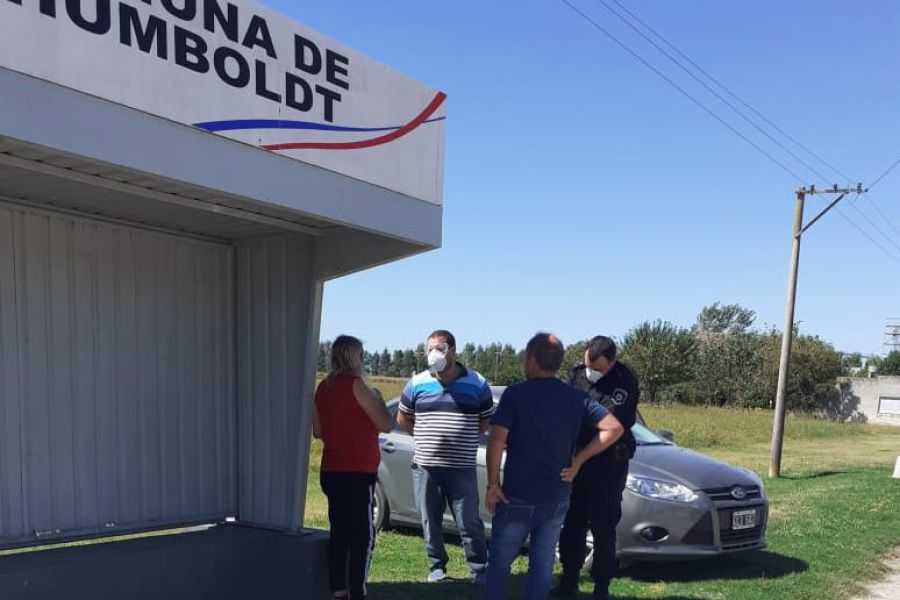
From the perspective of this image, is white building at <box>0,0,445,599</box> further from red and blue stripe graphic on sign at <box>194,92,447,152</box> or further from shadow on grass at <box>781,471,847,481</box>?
shadow on grass at <box>781,471,847,481</box>

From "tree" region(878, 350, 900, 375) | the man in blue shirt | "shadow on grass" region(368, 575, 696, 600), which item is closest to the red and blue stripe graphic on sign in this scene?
the man in blue shirt

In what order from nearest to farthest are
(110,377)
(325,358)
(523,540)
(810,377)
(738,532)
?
1. (523,540)
2. (110,377)
3. (325,358)
4. (738,532)
5. (810,377)

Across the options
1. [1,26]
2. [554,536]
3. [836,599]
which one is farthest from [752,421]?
[1,26]

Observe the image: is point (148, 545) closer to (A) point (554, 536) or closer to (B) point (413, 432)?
(B) point (413, 432)

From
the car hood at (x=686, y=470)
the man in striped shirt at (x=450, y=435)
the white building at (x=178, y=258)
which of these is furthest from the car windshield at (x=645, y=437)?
the white building at (x=178, y=258)

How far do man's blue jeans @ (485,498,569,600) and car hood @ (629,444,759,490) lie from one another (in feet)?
6.86

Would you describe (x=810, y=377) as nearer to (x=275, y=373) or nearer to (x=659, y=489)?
(x=659, y=489)

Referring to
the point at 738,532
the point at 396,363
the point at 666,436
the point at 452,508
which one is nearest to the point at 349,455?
the point at 452,508

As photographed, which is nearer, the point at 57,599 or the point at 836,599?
the point at 57,599

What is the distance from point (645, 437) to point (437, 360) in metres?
2.72

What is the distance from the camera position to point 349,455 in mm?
4707

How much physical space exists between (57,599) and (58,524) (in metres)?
0.53

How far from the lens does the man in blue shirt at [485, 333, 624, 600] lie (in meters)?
4.36

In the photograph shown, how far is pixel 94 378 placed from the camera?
4.75 m
